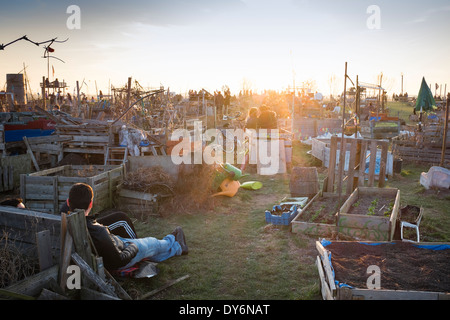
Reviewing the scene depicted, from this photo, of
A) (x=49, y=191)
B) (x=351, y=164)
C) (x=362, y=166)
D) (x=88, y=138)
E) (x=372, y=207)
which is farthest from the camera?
(x=88, y=138)

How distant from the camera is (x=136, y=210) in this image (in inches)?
301

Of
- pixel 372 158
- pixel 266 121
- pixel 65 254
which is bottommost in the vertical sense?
pixel 65 254

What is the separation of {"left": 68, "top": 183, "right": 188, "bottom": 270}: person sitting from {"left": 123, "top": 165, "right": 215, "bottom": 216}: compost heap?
8.22ft

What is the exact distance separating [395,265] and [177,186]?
514 centimetres

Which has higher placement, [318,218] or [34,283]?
[34,283]

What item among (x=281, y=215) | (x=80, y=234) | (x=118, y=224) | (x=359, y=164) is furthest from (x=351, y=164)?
(x=80, y=234)

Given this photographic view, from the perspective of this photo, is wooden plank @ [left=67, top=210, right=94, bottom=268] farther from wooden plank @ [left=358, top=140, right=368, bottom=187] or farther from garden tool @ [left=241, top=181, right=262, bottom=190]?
garden tool @ [left=241, top=181, right=262, bottom=190]

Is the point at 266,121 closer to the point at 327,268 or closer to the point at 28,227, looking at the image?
the point at 327,268

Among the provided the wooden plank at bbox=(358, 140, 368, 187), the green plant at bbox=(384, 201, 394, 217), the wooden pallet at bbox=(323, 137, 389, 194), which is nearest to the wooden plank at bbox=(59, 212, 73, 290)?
the green plant at bbox=(384, 201, 394, 217)

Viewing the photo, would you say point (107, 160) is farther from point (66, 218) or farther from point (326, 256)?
point (326, 256)

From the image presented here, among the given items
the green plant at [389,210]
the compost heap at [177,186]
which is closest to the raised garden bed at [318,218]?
the green plant at [389,210]

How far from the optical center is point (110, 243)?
4.34m

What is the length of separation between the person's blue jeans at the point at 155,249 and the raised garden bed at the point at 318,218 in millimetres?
2314
